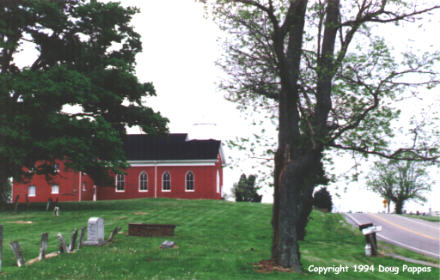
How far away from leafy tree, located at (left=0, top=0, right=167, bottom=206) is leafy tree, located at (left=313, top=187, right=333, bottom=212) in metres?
36.3

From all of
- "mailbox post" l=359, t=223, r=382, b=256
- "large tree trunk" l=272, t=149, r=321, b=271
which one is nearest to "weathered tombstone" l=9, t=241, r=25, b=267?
"large tree trunk" l=272, t=149, r=321, b=271

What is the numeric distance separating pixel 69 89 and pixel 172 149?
1111 inches

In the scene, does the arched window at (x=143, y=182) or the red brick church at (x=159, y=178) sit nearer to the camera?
the red brick church at (x=159, y=178)

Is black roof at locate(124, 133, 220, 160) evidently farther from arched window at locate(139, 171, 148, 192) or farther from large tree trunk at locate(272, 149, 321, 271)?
large tree trunk at locate(272, 149, 321, 271)

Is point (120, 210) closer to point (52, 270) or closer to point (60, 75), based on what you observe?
point (60, 75)

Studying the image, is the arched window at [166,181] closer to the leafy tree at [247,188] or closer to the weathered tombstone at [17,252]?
the leafy tree at [247,188]

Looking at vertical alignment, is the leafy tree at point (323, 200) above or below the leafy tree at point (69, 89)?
below

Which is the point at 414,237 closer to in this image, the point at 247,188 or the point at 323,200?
the point at 247,188

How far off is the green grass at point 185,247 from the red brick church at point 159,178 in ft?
51.9

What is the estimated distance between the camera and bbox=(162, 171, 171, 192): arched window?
6144cm

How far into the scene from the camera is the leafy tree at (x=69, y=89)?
36188 millimetres

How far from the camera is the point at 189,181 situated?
61.1 metres

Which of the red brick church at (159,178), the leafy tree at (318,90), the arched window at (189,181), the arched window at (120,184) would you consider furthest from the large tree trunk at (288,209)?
the arched window at (120,184)

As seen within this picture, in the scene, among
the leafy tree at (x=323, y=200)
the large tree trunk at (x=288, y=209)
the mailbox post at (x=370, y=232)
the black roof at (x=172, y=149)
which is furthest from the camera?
the leafy tree at (x=323, y=200)
